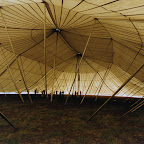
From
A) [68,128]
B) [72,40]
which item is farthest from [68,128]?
[72,40]

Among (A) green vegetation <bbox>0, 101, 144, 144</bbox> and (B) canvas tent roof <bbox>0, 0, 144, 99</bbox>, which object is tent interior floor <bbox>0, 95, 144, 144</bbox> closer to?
(A) green vegetation <bbox>0, 101, 144, 144</bbox>

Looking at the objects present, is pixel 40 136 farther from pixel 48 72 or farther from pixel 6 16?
pixel 48 72

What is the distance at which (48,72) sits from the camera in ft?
47.9

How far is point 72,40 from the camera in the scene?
967cm

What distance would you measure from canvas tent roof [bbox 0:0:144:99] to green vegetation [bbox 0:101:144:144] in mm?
2886


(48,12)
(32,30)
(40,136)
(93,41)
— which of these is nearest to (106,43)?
(93,41)

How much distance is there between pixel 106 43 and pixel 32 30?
5.60 metres

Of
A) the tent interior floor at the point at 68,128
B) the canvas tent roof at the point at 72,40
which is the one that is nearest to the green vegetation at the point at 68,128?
the tent interior floor at the point at 68,128

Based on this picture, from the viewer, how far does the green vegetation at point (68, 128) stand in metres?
4.74

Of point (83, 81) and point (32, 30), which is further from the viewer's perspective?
point (83, 81)

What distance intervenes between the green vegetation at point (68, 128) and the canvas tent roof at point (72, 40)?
289cm

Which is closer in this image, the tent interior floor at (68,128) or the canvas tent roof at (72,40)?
the canvas tent roof at (72,40)

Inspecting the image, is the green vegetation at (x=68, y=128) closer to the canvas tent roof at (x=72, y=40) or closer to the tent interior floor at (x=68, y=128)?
the tent interior floor at (x=68, y=128)

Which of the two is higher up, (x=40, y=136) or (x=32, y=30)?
(x=32, y=30)
